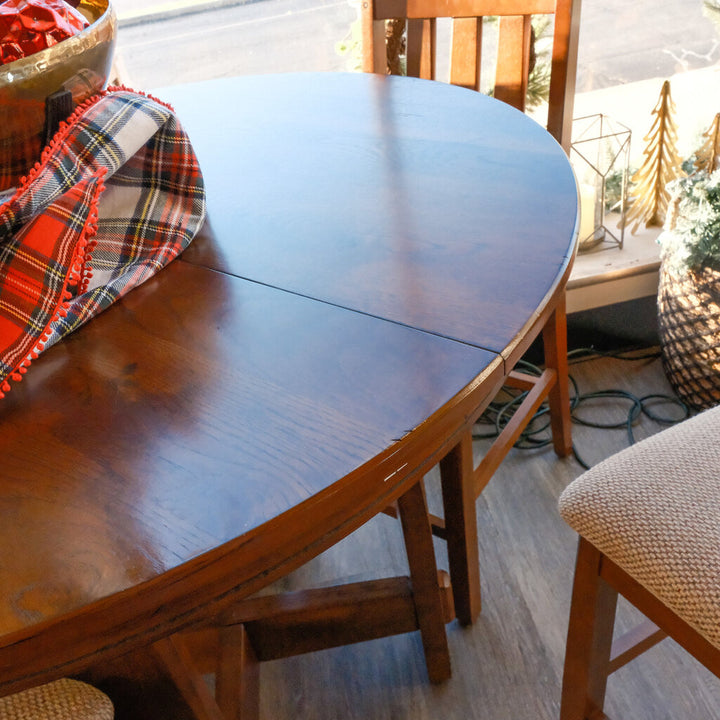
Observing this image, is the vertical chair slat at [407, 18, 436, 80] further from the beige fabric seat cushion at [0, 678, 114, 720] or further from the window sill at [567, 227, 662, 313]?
the beige fabric seat cushion at [0, 678, 114, 720]

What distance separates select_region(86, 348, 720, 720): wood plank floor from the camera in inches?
43.9

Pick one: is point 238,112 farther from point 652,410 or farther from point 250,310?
point 652,410

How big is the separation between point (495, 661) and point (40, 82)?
105 centimetres

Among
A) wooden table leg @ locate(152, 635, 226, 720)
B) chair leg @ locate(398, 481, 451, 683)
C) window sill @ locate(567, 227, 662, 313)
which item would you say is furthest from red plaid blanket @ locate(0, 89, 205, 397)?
window sill @ locate(567, 227, 662, 313)

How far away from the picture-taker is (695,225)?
4.63ft

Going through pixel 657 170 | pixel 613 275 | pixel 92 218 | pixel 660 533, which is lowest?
pixel 613 275

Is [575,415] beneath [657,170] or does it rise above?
beneath

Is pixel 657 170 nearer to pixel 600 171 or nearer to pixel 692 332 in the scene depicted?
pixel 600 171

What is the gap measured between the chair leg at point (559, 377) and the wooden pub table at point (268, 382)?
0.50 metres

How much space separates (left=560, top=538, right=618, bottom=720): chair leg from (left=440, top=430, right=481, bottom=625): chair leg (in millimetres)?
206

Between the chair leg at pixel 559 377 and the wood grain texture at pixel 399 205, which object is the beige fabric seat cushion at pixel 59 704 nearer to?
the wood grain texture at pixel 399 205

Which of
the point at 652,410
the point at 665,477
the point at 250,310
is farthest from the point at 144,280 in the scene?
the point at 652,410

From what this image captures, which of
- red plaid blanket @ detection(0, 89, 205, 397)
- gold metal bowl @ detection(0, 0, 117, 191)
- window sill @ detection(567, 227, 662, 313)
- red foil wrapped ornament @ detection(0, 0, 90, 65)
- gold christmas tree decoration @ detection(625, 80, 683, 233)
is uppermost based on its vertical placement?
red foil wrapped ornament @ detection(0, 0, 90, 65)

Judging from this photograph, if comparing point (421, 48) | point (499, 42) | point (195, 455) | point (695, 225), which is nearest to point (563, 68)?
point (499, 42)
